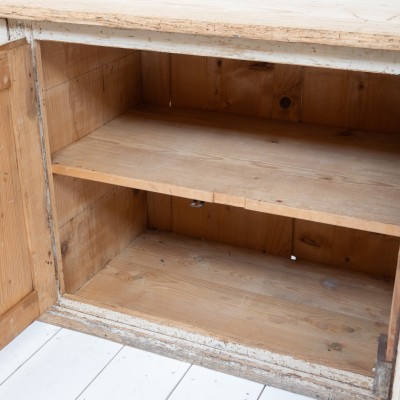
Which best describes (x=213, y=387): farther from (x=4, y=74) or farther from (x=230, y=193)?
(x=4, y=74)

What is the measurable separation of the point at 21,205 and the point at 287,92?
775 millimetres

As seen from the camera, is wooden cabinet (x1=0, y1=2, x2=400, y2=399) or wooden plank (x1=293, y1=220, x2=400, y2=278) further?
wooden plank (x1=293, y1=220, x2=400, y2=278)

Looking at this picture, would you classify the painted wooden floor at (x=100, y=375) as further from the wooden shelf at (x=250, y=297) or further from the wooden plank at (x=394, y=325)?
the wooden plank at (x=394, y=325)

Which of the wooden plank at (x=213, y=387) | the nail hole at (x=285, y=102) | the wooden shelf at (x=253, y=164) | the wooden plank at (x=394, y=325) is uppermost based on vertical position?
the nail hole at (x=285, y=102)

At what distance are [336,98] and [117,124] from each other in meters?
0.59

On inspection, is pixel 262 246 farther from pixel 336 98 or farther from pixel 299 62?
pixel 299 62

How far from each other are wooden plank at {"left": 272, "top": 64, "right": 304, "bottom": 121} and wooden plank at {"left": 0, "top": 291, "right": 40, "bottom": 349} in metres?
0.82

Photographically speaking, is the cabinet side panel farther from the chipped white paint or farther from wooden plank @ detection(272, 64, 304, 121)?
the chipped white paint

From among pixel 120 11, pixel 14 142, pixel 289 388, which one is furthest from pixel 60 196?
pixel 289 388

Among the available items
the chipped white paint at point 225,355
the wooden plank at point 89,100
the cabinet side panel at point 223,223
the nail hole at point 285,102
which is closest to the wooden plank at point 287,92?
the nail hole at point 285,102

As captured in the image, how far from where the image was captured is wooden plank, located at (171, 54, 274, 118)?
1.88 m

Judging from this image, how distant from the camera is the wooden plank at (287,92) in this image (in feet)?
6.00

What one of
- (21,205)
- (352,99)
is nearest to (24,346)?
(21,205)

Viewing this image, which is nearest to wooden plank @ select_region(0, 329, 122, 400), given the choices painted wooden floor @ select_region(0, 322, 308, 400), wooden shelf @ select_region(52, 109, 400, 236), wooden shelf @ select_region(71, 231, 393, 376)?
painted wooden floor @ select_region(0, 322, 308, 400)
